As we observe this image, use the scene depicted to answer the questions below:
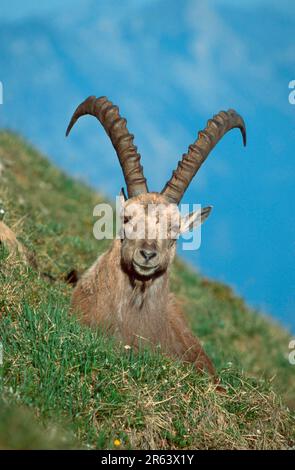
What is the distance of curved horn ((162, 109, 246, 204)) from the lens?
9.19 m

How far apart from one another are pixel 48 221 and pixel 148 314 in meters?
5.65

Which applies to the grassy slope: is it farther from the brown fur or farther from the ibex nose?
the ibex nose

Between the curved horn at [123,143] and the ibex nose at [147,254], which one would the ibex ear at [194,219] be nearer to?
the curved horn at [123,143]

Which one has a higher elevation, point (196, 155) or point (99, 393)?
point (196, 155)

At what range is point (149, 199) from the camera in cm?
891

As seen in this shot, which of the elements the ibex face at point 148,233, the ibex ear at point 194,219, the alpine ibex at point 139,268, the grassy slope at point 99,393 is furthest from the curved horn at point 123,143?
the grassy slope at point 99,393

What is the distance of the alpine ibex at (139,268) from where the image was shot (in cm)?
866

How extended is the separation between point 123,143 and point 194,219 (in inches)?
54.1

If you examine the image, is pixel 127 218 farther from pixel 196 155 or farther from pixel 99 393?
pixel 99 393

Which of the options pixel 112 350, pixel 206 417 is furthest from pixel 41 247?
pixel 206 417

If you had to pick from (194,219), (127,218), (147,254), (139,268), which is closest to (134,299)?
(139,268)

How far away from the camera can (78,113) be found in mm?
10281

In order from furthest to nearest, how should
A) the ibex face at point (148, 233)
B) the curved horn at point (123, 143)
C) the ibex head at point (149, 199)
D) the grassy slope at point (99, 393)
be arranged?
1. the curved horn at point (123, 143)
2. the ibex head at point (149, 199)
3. the ibex face at point (148, 233)
4. the grassy slope at point (99, 393)
